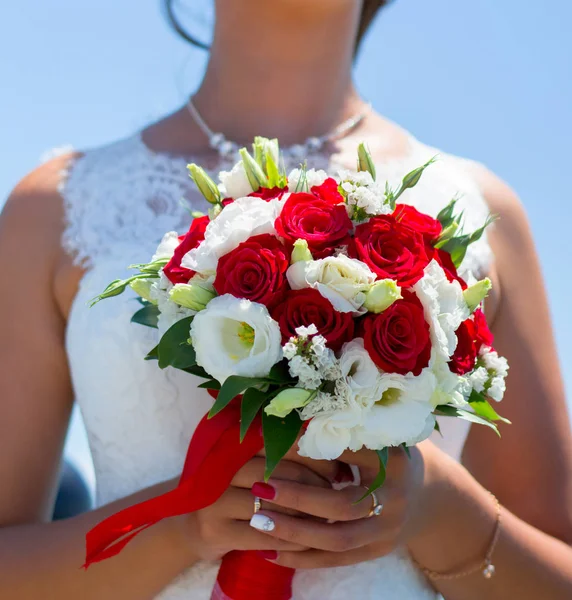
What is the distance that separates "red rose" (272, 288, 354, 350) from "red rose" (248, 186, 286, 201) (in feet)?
1.11

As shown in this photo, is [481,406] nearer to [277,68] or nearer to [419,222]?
[419,222]

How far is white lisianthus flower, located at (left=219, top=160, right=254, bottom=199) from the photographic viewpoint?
200 centimetres

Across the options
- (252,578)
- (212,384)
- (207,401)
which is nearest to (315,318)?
(212,384)

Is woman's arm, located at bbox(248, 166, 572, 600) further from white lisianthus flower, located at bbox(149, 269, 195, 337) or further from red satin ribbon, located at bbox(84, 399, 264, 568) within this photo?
white lisianthus flower, located at bbox(149, 269, 195, 337)

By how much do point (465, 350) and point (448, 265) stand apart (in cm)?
21

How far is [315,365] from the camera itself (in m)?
1.56

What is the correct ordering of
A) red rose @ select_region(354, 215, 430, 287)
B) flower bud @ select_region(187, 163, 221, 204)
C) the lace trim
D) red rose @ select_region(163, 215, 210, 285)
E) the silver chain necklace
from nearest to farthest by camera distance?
red rose @ select_region(354, 215, 430, 287) → red rose @ select_region(163, 215, 210, 285) → flower bud @ select_region(187, 163, 221, 204) → the lace trim → the silver chain necklace

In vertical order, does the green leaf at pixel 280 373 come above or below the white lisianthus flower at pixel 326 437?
above

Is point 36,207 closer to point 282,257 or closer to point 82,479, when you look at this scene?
point 282,257

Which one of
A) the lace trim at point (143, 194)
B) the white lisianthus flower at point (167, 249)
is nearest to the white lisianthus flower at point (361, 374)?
the white lisianthus flower at point (167, 249)

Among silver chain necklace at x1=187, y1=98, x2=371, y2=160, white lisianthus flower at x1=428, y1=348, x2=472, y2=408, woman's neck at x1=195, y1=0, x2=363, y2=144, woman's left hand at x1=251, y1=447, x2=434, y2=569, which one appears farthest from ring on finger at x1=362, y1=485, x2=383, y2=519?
woman's neck at x1=195, y1=0, x2=363, y2=144

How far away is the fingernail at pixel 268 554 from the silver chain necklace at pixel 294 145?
146 centimetres

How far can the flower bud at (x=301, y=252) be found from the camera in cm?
164

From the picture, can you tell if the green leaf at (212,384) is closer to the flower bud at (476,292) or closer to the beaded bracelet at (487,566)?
the flower bud at (476,292)
